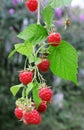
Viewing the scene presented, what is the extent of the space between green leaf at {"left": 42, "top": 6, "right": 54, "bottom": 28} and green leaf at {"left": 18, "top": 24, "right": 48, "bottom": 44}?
13 mm

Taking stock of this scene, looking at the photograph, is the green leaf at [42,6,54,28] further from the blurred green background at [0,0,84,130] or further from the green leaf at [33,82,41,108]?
the blurred green background at [0,0,84,130]

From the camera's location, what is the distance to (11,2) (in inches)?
130

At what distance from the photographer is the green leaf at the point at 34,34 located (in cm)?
57

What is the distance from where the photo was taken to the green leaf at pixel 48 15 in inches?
22.9

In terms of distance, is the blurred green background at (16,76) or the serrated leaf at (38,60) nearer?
the serrated leaf at (38,60)

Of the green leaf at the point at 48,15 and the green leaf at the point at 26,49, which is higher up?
the green leaf at the point at 48,15

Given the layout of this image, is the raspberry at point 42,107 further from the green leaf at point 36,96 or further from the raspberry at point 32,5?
the raspberry at point 32,5

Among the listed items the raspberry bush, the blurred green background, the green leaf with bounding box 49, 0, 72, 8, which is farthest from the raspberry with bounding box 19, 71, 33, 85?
the blurred green background

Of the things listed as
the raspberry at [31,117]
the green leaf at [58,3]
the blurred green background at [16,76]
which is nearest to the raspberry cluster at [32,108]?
the raspberry at [31,117]

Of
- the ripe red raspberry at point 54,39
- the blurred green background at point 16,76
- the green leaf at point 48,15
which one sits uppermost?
the green leaf at point 48,15

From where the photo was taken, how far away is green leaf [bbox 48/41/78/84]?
0.59 m

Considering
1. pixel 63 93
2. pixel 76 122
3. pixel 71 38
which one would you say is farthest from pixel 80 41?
pixel 76 122

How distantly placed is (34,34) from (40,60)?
0.05 m

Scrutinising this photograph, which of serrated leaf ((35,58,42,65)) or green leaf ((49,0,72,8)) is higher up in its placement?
green leaf ((49,0,72,8))
